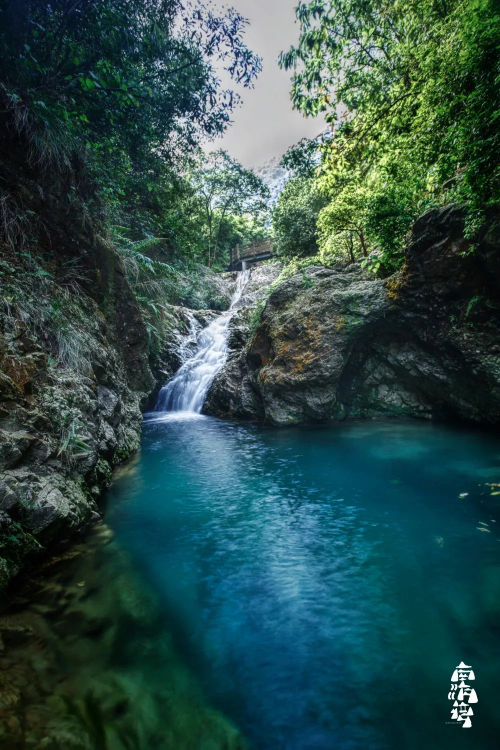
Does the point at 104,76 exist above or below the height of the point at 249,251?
below

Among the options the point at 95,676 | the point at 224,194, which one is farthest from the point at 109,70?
the point at 224,194

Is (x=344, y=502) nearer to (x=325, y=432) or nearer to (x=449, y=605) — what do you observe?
(x=449, y=605)

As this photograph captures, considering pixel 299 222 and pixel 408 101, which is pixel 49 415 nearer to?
pixel 408 101

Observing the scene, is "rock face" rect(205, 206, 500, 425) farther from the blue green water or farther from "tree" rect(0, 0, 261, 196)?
"tree" rect(0, 0, 261, 196)

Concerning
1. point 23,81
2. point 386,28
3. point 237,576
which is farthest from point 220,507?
point 386,28

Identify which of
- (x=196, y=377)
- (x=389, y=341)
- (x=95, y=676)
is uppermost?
(x=389, y=341)

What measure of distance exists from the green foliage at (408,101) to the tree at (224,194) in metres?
19.7

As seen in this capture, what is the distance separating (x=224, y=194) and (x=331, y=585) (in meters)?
30.3

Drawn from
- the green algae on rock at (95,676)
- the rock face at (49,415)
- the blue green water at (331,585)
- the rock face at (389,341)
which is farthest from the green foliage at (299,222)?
the green algae on rock at (95,676)

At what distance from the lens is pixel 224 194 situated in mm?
27875

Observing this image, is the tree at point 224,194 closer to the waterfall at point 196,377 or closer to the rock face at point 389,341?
the waterfall at point 196,377

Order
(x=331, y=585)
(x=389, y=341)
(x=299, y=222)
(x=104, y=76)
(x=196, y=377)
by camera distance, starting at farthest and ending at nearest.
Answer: (x=299, y=222), (x=196, y=377), (x=389, y=341), (x=104, y=76), (x=331, y=585)

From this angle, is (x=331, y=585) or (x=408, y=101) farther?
(x=408, y=101)

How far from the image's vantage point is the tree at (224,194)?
26.3 meters
